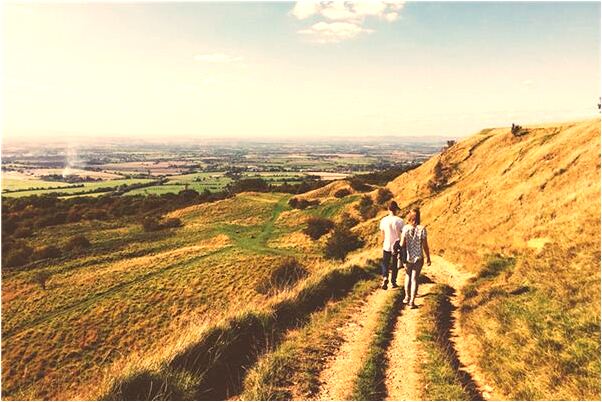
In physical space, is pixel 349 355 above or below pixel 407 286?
below

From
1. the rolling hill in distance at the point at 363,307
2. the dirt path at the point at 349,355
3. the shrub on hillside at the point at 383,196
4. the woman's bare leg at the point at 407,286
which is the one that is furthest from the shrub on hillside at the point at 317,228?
the dirt path at the point at 349,355

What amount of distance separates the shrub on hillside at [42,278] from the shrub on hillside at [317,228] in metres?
32.9

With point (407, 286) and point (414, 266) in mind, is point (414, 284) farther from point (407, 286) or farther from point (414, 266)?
point (414, 266)

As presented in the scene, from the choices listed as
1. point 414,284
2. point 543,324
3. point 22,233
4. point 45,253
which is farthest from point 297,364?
point 22,233

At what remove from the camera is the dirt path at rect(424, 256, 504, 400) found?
25.7 ft

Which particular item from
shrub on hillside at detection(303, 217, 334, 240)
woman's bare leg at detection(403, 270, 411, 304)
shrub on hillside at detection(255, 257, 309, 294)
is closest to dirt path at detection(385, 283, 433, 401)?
woman's bare leg at detection(403, 270, 411, 304)

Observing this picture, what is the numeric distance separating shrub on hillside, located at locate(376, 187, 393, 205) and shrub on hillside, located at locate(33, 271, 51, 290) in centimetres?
4413

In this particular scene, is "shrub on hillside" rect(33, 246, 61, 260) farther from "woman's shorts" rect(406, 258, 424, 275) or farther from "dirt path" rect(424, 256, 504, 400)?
"woman's shorts" rect(406, 258, 424, 275)

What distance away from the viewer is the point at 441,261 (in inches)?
820

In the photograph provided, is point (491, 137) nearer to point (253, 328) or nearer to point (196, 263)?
point (196, 263)

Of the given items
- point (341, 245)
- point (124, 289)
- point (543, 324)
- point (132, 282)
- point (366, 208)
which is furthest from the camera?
point (366, 208)

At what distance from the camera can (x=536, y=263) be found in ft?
43.8

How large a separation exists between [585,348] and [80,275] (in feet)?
181

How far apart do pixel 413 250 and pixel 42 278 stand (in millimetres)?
51726
